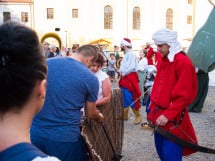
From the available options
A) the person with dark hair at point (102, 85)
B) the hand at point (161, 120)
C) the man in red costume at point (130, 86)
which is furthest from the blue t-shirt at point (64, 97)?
the man in red costume at point (130, 86)

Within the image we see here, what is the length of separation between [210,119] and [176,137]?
5.52 m

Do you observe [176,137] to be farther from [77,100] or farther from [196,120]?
[196,120]

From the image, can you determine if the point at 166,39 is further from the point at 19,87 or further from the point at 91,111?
the point at 19,87

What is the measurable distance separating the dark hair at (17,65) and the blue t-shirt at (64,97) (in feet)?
5.65

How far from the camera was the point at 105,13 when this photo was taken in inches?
1882

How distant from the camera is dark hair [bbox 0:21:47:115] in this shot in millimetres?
1167

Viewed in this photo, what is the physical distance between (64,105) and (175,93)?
1.16 m

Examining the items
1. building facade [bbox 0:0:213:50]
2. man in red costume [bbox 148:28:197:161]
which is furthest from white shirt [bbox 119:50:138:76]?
building facade [bbox 0:0:213:50]

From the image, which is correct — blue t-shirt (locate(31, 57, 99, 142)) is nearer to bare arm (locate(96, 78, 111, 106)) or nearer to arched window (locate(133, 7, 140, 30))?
bare arm (locate(96, 78, 111, 106))

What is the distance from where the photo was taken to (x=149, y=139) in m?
6.98

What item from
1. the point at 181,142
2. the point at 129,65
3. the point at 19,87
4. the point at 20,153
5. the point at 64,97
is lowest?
the point at 181,142

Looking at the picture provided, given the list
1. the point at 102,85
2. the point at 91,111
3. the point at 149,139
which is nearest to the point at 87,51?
the point at 91,111

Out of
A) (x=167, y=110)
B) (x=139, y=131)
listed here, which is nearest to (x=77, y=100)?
(x=167, y=110)

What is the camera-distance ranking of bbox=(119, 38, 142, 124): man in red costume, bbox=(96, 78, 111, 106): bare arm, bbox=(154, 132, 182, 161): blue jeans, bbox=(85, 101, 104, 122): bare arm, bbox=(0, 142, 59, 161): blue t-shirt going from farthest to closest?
bbox=(119, 38, 142, 124): man in red costume
bbox=(96, 78, 111, 106): bare arm
bbox=(154, 132, 182, 161): blue jeans
bbox=(85, 101, 104, 122): bare arm
bbox=(0, 142, 59, 161): blue t-shirt
